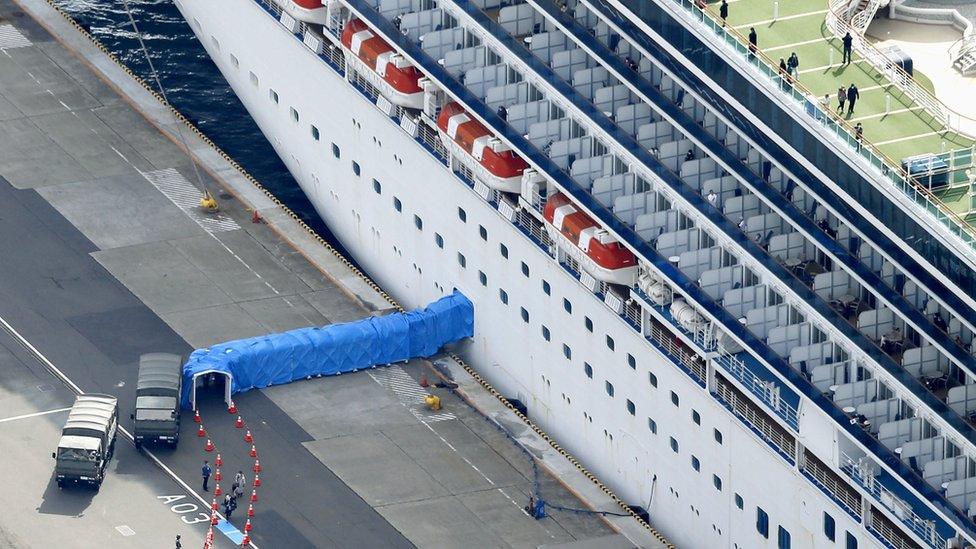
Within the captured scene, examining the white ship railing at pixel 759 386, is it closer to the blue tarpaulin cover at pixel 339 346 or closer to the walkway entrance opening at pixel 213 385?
the blue tarpaulin cover at pixel 339 346

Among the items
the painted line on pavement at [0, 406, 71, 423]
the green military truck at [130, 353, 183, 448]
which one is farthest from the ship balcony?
the painted line on pavement at [0, 406, 71, 423]

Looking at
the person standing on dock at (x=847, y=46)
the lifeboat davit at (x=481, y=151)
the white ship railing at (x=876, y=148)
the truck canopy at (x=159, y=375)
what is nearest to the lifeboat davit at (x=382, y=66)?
the lifeboat davit at (x=481, y=151)

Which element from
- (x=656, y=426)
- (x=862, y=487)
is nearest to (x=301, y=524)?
(x=656, y=426)

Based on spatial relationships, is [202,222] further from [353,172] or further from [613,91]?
[613,91]

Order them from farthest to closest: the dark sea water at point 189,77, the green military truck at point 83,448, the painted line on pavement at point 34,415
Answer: the dark sea water at point 189,77 < the painted line on pavement at point 34,415 < the green military truck at point 83,448

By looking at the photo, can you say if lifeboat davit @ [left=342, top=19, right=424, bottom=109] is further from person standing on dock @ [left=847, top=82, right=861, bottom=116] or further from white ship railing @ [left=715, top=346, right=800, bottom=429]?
person standing on dock @ [left=847, top=82, right=861, bottom=116]

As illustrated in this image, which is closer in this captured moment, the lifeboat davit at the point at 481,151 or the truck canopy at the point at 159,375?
the truck canopy at the point at 159,375
